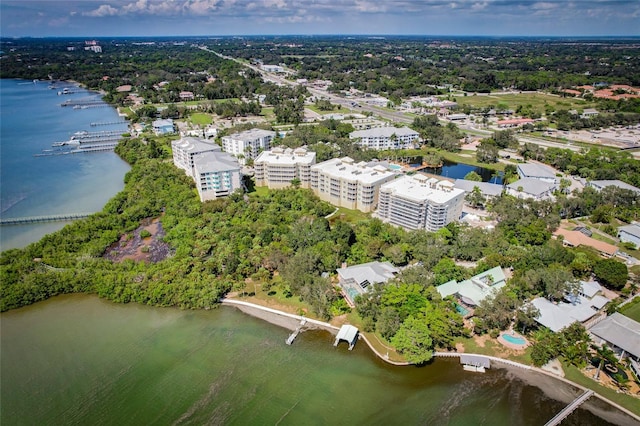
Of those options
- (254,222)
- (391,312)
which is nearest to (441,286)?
(391,312)

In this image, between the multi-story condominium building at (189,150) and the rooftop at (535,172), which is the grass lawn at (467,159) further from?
the multi-story condominium building at (189,150)

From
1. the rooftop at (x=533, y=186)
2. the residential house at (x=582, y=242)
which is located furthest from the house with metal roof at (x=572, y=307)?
the rooftop at (x=533, y=186)

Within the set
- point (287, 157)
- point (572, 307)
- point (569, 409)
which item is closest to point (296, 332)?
point (569, 409)

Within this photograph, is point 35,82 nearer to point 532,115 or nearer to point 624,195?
point 532,115

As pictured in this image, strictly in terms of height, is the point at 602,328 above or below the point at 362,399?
above

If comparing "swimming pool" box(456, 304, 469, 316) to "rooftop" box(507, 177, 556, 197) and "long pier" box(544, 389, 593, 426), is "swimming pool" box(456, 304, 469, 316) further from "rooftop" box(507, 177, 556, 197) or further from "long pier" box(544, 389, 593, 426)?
"rooftop" box(507, 177, 556, 197)

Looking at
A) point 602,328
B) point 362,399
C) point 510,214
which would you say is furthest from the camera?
point 510,214
